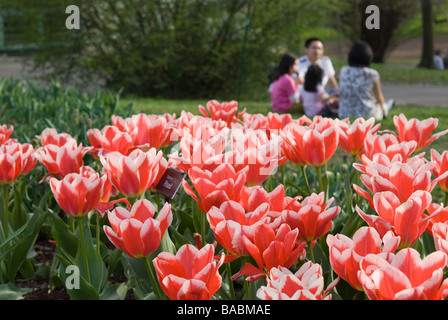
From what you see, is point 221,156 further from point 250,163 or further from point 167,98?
point 167,98

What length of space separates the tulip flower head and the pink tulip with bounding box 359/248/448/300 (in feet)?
0.83

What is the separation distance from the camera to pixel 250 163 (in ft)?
5.72

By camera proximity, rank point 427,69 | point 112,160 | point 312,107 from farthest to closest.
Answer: point 427,69, point 312,107, point 112,160

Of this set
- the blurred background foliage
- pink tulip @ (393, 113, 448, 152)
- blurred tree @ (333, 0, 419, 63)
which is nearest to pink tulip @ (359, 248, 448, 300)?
pink tulip @ (393, 113, 448, 152)

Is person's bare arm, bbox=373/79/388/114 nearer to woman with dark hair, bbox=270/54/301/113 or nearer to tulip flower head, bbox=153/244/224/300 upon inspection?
woman with dark hair, bbox=270/54/301/113

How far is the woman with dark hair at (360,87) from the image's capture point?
8078 mm

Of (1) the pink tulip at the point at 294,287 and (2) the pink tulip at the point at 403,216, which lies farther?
(2) the pink tulip at the point at 403,216

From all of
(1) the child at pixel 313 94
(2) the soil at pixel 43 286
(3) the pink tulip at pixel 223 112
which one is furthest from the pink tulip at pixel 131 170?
(1) the child at pixel 313 94

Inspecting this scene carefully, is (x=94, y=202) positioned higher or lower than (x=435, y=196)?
higher

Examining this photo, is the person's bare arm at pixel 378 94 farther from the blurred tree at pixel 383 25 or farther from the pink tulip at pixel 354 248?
the blurred tree at pixel 383 25

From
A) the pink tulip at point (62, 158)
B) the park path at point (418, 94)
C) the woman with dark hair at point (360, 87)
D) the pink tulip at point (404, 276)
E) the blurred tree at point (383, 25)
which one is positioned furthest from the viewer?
the blurred tree at point (383, 25)

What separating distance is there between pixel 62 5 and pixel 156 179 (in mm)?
11449

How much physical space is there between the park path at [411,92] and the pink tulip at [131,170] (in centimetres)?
1076
